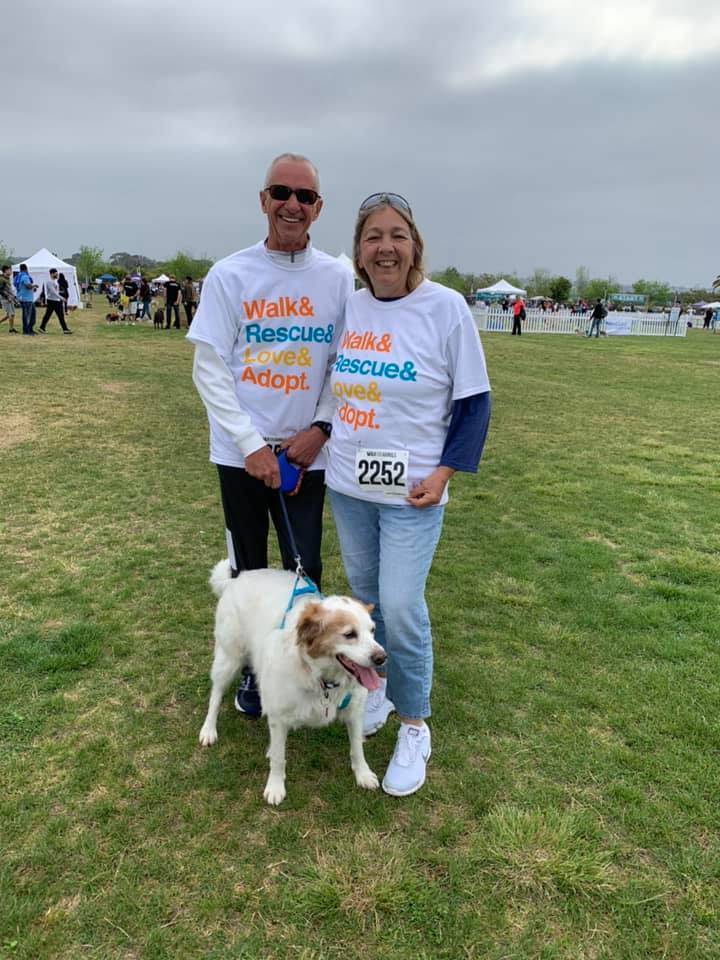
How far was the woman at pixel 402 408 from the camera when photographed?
2398 millimetres

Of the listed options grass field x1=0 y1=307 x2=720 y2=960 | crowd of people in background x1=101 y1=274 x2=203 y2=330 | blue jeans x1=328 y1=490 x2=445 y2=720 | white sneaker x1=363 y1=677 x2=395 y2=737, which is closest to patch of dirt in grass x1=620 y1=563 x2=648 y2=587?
grass field x1=0 y1=307 x2=720 y2=960

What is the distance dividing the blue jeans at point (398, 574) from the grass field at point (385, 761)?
0.47 meters

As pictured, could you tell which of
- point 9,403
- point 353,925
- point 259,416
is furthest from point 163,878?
point 9,403

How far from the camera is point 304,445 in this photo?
108 inches

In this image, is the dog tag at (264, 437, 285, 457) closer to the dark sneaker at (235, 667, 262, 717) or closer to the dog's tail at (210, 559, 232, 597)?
the dog's tail at (210, 559, 232, 597)

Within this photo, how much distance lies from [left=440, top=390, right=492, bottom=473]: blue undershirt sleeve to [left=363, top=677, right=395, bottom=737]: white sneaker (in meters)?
1.29

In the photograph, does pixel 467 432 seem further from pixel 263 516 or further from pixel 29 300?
pixel 29 300

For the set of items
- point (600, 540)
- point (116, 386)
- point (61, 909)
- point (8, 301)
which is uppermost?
point (8, 301)

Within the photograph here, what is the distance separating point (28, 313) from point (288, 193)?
60.8 ft

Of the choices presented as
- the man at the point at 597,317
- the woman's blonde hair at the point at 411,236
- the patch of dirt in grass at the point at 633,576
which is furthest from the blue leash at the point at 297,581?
the man at the point at 597,317

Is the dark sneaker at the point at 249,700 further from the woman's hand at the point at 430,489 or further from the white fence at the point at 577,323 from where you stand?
the white fence at the point at 577,323

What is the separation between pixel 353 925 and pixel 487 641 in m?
2.07

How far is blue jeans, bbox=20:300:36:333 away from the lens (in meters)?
17.8

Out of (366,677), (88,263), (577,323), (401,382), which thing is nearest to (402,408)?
(401,382)
